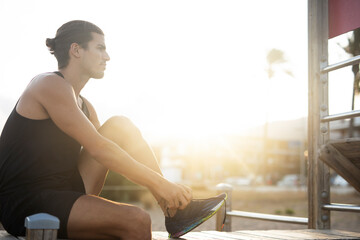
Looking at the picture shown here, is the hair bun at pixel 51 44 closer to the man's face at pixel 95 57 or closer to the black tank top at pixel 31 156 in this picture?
the man's face at pixel 95 57

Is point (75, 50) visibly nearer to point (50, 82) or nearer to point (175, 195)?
point (50, 82)

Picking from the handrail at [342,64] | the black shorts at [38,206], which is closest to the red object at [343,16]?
the handrail at [342,64]

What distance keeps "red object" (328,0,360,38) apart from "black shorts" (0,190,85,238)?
2989mm

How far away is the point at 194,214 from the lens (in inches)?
103

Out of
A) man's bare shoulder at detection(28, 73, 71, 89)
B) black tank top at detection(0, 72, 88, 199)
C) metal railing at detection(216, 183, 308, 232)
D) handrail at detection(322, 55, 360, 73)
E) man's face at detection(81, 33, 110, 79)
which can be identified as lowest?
metal railing at detection(216, 183, 308, 232)

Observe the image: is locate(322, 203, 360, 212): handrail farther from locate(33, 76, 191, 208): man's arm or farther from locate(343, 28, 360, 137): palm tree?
locate(33, 76, 191, 208): man's arm

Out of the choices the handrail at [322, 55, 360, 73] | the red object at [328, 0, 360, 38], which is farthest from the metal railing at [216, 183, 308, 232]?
the red object at [328, 0, 360, 38]

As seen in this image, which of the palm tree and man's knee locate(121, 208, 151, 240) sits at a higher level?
the palm tree

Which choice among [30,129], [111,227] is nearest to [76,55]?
[30,129]

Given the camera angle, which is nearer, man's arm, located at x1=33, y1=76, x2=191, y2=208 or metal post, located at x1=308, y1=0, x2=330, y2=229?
man's arm, located at x1=33, y1=76, x2=191, y2=208

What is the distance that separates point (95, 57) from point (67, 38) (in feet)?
0.61

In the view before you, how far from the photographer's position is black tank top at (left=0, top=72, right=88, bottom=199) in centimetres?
231

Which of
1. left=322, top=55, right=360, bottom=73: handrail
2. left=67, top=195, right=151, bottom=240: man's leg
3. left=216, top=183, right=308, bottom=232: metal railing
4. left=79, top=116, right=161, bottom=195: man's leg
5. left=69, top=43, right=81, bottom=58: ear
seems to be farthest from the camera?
left=216, top=183, right=308, bottom=232: metal railing

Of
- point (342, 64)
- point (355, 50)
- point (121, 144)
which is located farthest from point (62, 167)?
point (355, 50)
